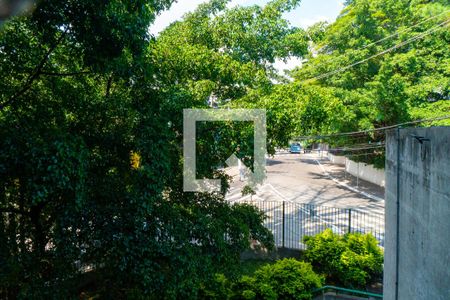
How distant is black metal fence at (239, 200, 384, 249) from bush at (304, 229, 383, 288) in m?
1.53

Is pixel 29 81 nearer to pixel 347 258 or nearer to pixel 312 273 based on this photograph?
pixel 312 273

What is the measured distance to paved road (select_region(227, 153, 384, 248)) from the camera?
13266 mm

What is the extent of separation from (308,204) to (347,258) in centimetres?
348

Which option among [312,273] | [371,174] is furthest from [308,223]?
[371,174]

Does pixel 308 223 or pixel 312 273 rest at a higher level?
pixel 312 273

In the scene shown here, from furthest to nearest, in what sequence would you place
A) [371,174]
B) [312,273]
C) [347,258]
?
[371,174] → [347,258] → [312,273]

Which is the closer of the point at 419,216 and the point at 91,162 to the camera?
the point at 419,216

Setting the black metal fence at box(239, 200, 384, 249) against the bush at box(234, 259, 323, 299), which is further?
the black metal fence at box(239, 200, 384, 249)

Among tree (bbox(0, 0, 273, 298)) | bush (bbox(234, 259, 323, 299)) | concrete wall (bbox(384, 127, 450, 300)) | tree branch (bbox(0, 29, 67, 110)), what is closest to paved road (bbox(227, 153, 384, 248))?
bush (bbox(234, 259, 323, 299))

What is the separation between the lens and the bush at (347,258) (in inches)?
363

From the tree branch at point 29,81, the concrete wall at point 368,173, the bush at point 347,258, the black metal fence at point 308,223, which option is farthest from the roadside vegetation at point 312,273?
the concrete wall at point 368,173

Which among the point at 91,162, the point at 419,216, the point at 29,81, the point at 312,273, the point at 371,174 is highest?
the point at 29,81

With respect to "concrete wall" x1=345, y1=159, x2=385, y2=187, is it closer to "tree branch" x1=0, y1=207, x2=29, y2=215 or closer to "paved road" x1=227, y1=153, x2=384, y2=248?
"paved road" x1=227, y1=153, x2=384, y2=248

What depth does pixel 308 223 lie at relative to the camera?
14.3 m
